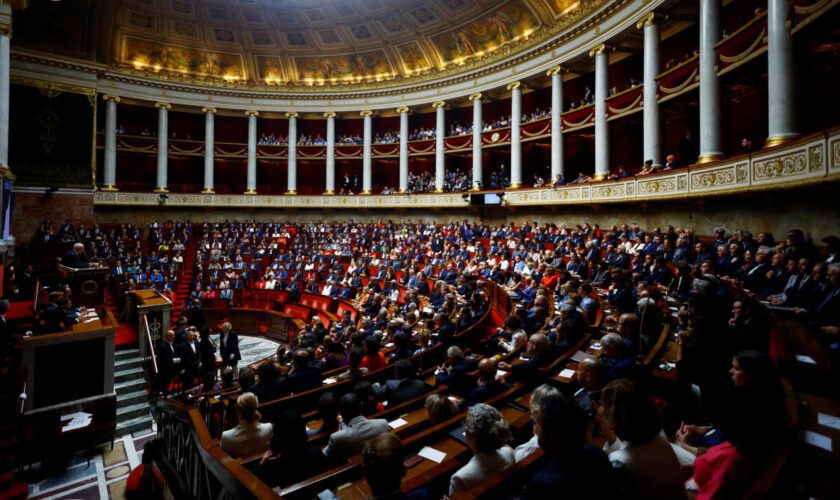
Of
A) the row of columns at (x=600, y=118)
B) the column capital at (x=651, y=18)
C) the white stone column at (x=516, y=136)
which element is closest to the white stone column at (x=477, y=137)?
the row of columns at (x=600, y=118)

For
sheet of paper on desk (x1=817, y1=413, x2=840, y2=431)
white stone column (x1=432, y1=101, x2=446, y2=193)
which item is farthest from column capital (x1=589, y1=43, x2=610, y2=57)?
sheet of paper on desk (x1=817, y1=413, x2=840, y2=431)

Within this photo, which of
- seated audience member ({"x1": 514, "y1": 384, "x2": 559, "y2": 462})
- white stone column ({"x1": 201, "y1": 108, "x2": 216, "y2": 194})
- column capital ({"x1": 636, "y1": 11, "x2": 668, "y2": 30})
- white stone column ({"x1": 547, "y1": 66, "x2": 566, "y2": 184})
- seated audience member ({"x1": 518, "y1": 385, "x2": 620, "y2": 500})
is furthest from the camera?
white stone column ({"x1": 201, "y1": 108, "x2": 216, "y2": 194})

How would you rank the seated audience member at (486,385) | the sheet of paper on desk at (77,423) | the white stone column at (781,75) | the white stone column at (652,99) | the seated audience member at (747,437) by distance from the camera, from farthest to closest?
the white stone column at (652,99), the white stone column at (781,75), the sheet of paper on desk at (77,423), the seated audience member at (486,385), the seated audience member at (747,437)

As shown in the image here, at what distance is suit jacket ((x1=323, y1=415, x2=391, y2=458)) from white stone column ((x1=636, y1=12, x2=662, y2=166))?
1352cm

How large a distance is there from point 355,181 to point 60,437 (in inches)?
881

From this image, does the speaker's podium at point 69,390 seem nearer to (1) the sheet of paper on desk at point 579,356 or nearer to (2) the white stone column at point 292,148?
(1) the sheet of paper on desk at point 579,356

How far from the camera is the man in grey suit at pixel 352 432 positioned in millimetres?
3164

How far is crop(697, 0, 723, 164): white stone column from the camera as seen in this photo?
10672 mm

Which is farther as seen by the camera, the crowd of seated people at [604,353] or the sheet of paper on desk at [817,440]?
the sheet of paper on desk at [817,440]

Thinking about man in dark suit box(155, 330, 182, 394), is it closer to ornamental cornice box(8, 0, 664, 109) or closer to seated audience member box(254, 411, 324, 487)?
seated audience member box(254, 411, 324, 487)

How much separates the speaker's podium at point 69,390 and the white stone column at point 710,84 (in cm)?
1465

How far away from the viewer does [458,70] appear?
887 inches

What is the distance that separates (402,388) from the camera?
4.38 meters

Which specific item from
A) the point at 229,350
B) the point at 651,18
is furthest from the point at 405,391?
the point at 651,18
